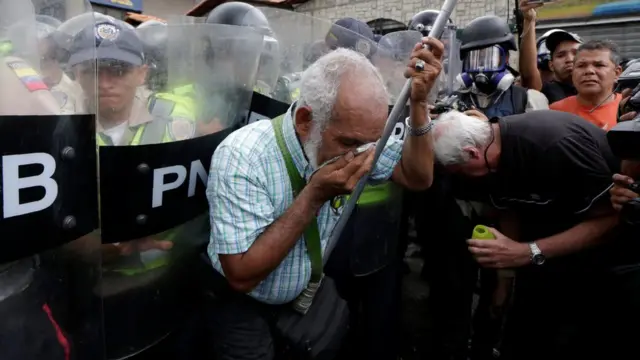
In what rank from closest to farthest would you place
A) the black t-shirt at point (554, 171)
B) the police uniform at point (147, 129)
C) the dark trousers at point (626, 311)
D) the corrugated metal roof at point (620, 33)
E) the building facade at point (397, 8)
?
the police uniform at point (147, 129)
the dark trousers at point (626, 311)
the black t-shirt at point (554, 171)
the corrugated metal roof at point (620, 33)
the building facade at point (397, 8)

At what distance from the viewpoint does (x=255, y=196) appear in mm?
1729

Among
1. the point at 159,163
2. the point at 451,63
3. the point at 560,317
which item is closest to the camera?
the point at 159,163

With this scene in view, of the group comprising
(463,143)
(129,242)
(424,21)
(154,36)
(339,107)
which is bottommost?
(129,242)

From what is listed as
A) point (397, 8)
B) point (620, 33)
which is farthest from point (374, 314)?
point (397, 8)

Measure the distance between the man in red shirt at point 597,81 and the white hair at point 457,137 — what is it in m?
1.29

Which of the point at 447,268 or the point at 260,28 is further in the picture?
the point at 447,268

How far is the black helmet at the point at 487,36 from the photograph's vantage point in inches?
138

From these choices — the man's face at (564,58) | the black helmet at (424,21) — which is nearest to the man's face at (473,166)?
the black helmet at (424,21)

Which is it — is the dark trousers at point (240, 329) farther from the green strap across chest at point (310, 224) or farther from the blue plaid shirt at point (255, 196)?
the green strap across chest at point (310, 224)

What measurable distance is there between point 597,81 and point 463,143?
60.0 inches

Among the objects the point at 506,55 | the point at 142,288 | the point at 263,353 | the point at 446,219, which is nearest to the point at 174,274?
the point at 142,288

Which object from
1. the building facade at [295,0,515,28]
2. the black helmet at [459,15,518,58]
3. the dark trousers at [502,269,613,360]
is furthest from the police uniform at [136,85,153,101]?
the building facade at [295,0,515,28]

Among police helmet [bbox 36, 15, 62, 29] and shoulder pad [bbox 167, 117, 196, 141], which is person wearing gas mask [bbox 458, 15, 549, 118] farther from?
police helmet [bbox 36, 15, 62, 29]

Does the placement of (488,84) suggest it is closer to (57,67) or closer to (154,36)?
(154,36)
